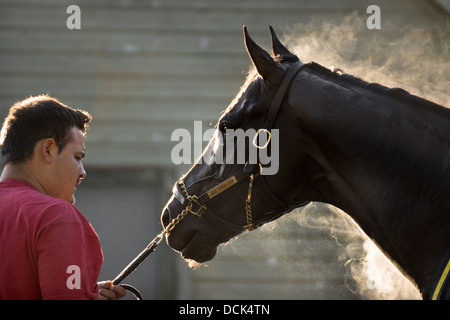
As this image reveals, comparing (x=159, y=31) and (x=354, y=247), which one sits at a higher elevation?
(x=159, y=31)

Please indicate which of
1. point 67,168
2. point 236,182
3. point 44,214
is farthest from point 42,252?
point 236,182

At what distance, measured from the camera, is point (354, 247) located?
4434 millimetres

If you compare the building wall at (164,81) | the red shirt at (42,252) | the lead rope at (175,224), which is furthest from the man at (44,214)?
the building wall at (164,81)

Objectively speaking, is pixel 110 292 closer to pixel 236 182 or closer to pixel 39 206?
pixel 39 206

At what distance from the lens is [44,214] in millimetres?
1602

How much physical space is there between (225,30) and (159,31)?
74cm

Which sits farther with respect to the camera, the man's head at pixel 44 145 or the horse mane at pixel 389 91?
the horse mane at pixel 389 91

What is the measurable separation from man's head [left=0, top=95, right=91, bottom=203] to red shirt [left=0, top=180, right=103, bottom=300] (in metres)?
0.19

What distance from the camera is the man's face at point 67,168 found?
1.86 m

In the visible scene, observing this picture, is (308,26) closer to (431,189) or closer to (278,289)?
(278,289)

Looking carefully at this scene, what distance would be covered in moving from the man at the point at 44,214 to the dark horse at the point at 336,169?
648mm

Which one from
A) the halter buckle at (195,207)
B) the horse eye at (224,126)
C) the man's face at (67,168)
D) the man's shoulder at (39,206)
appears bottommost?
→ the halter buckle at (195,207)

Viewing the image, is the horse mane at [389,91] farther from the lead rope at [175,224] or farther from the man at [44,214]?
the man at [44,214]
